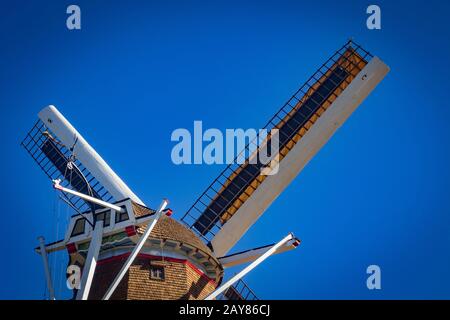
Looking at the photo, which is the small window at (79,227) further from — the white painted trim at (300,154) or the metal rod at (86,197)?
the white painted trim at (300,154)

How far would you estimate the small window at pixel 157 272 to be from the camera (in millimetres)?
28359

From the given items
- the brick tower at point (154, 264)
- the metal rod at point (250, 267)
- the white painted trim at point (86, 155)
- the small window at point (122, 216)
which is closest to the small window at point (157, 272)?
the brick tower at point (154, 264)

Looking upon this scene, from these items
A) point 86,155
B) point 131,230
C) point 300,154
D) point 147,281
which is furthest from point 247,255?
point 86,155

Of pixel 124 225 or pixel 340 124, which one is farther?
pixel 340 124

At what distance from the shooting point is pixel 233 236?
31922 millimetres

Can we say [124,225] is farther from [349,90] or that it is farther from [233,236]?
[349,90]

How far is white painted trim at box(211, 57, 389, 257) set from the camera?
31875 mm
